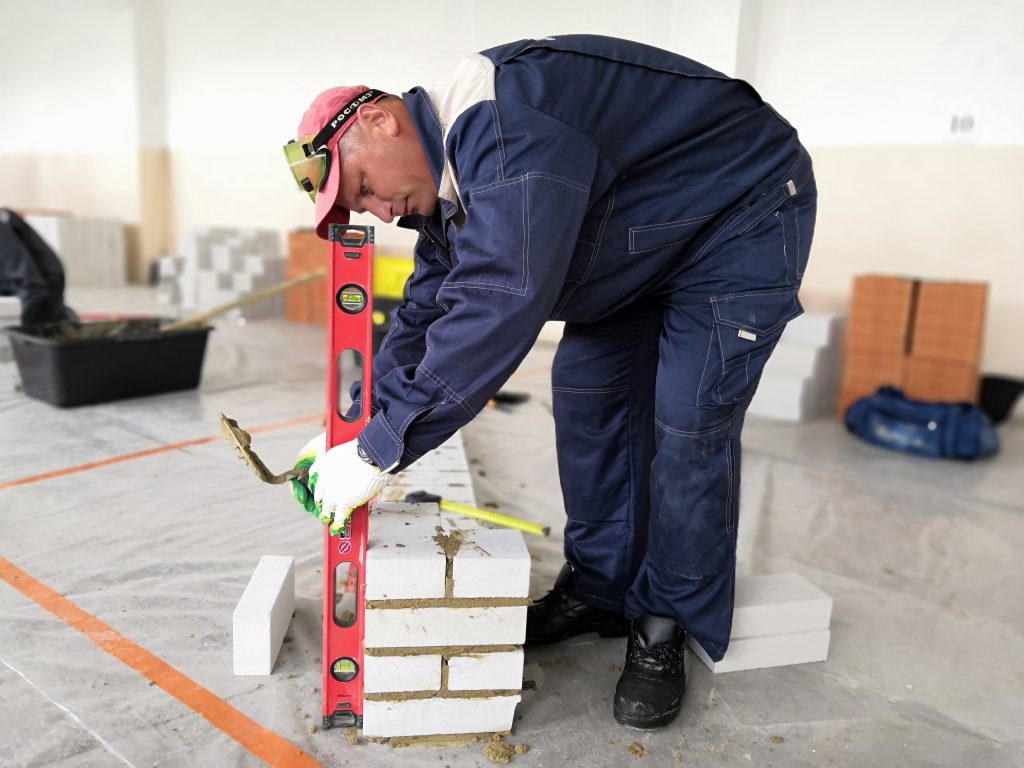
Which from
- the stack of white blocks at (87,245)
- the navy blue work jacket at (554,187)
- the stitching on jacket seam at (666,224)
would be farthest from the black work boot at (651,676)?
the stack of white blocks at (87,245)

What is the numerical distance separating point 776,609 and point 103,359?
3.04 metres

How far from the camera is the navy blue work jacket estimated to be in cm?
117

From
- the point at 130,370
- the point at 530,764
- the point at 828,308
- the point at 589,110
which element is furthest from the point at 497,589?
the point at 828,308

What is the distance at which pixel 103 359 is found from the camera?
3580 mm

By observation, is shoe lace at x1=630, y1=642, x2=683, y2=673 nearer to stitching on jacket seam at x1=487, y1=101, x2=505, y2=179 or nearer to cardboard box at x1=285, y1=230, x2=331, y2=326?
stitching on jacket seam at x1=487, y1=101, x2=505, y2=179

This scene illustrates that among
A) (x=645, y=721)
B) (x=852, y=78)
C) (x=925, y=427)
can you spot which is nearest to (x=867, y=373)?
(x=925, y=427)

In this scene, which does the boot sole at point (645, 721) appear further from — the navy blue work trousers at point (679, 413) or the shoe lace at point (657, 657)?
the navy blue work trousers at point (679, 413)

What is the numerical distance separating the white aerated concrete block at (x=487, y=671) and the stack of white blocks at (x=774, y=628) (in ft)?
1.74

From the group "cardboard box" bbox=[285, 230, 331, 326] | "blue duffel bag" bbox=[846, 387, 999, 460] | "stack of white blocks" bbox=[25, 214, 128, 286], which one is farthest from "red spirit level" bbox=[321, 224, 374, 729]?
"stack of white blocks" bbox=[25, 214, 128, 286]

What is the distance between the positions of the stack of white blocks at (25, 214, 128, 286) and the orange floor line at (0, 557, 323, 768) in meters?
7.39

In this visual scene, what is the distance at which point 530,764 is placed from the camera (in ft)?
4.63

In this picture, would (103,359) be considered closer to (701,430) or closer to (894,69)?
(701,430)

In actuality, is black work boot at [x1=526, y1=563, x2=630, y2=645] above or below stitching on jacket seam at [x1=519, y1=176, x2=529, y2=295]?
below

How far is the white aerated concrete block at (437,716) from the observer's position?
1436mm
